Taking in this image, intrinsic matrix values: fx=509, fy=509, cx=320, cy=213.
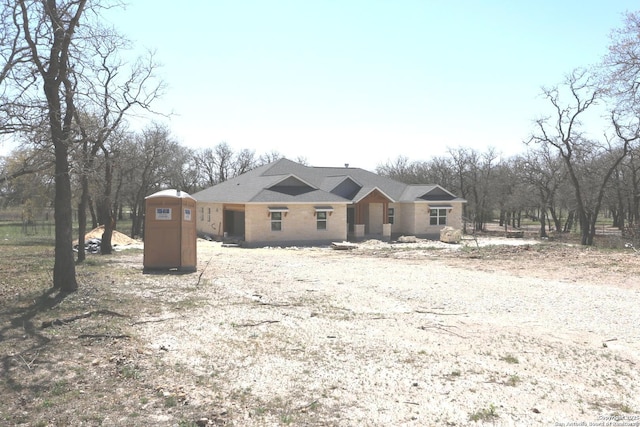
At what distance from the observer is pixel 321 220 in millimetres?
31703

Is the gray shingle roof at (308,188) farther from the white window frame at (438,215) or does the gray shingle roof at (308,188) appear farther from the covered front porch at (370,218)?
the white window frame at (438,215)

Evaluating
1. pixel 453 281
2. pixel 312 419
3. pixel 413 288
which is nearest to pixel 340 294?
pixel 413 288

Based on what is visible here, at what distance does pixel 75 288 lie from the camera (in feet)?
35.4

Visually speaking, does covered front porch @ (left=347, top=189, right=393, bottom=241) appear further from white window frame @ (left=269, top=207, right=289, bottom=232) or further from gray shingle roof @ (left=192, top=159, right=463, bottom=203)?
white window frame @ (left=269, top=207, right=289, bottom=232)

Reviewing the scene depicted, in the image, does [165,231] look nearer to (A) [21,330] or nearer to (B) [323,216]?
(A) [21,330]

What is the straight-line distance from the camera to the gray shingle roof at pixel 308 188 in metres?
31.3

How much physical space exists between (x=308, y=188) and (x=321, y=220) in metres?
2.70

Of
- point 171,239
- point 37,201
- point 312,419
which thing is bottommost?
point 312,419

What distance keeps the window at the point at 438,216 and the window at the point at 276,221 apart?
11786 mm

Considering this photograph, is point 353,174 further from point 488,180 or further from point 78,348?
point 78,348

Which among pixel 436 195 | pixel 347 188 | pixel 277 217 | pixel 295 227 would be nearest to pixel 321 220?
pixel 295 227

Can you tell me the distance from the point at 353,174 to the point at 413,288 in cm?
2641

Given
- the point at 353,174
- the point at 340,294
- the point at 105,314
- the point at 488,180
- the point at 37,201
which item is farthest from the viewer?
the point at 488,180

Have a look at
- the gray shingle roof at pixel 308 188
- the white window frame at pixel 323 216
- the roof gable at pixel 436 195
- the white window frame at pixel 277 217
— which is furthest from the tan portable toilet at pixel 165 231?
the roof gable at pixel 436 195
